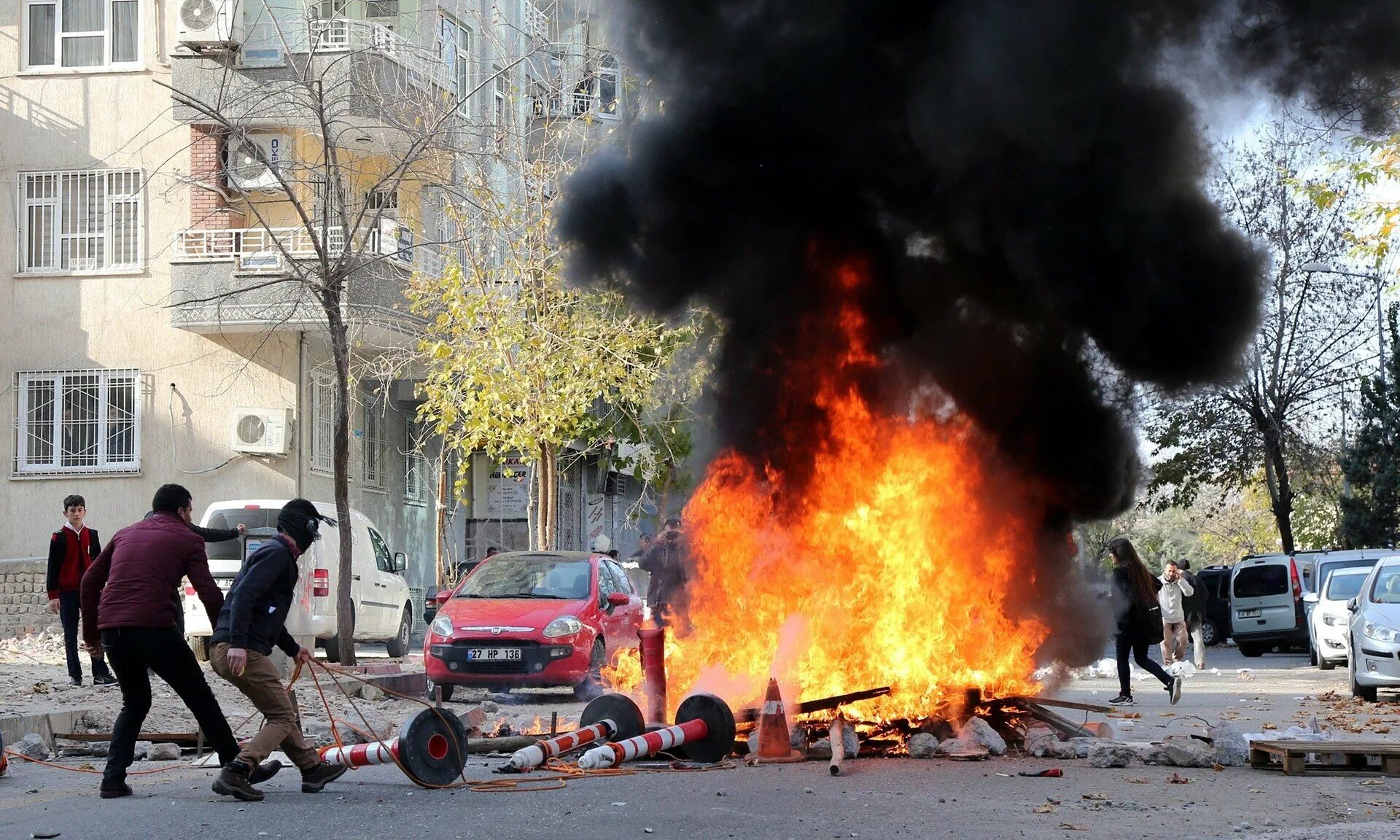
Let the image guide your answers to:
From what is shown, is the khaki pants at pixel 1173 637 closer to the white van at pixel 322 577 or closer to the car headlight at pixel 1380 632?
the car headlight at pixel 1380 632

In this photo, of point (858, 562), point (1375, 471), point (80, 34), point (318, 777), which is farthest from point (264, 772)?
point (1375, 471)

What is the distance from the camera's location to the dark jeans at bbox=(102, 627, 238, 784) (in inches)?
349

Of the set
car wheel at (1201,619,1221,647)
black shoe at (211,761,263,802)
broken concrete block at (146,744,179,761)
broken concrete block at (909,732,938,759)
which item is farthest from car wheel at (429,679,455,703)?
car wheel at (1201,619,1221,647)

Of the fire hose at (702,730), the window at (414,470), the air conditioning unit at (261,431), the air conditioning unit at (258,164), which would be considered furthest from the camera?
the window at (414,470)

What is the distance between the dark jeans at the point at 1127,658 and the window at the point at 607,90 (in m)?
9.04

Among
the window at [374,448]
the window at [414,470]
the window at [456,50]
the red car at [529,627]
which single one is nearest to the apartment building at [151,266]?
the window at [456,50]

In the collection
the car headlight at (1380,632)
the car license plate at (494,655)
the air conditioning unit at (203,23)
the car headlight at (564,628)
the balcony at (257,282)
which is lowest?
the car headlight at (1380,632)

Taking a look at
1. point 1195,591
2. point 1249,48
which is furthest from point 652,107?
point 1195,591

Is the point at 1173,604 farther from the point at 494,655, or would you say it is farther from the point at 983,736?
the point at 983,736

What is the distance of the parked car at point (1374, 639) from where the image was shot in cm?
1584

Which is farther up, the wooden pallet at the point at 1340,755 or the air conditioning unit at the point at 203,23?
the air conditioning unit at the point at 203,23

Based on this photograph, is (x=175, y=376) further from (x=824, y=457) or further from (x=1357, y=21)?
(x=1357, y=21)

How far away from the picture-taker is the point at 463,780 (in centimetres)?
933

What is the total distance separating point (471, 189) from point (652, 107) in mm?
7712
